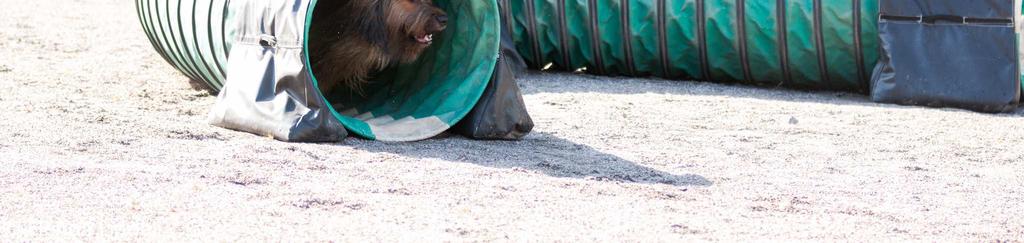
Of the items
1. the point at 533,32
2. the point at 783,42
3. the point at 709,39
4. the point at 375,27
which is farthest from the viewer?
the point at 533,32

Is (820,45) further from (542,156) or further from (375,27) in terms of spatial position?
(542,156)

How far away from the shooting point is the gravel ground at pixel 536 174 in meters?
4.31

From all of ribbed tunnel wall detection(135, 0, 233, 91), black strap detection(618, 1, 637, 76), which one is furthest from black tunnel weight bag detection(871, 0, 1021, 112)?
ribbed tunnel wall detection(135, 0, 233, 91)

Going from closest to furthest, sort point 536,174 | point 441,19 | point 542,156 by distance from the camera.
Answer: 1. point 536,174
2. point 542,156
3. point 441,19

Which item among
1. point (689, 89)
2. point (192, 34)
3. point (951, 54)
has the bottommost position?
point (689, 89)

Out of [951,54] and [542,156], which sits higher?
[542,156]

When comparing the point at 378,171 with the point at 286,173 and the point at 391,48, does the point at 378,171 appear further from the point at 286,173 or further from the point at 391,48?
the point at 391,48

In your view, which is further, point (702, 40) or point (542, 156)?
point (702, 40)

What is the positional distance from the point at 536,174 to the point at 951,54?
12.3ft

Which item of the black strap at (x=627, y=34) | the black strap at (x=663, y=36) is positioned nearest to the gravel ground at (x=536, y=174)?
the black strap at (x=663, y=36)

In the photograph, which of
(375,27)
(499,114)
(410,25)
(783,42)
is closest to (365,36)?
(375,27)

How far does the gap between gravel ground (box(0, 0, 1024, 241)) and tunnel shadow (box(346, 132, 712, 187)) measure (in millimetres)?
15

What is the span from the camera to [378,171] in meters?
5.27

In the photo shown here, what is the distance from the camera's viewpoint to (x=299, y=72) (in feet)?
19.4
